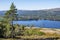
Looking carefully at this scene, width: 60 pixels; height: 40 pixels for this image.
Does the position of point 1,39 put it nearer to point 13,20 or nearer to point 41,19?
point 13,20

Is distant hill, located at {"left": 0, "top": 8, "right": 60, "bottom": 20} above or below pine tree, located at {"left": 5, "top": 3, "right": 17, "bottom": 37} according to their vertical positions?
below

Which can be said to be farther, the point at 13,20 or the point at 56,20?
the point at 56,20

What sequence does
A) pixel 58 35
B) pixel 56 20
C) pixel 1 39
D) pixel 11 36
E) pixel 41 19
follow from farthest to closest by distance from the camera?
pixel 56 20
pixel 41 19
pixel 58 35
pixel 11 36
pixel 1 39

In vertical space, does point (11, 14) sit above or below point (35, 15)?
above

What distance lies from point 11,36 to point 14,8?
5.94 m

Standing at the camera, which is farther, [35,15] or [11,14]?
A: [35,15]

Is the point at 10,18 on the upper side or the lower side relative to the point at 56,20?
upper

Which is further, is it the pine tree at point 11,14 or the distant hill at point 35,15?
the distant hill at point 35,15

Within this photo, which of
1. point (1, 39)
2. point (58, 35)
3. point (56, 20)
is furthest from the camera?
point (56, 20)

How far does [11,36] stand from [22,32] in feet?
10.5

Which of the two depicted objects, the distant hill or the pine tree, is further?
the distant hill

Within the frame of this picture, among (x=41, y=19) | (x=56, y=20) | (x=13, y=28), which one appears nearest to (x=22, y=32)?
(x=13, y=28)

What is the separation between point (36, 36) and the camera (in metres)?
39.1

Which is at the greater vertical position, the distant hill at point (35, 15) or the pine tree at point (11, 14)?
the pine tree at point (11, 14)
